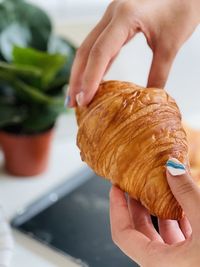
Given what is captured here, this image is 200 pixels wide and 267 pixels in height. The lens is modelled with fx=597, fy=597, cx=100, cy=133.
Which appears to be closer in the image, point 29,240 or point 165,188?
point 165,188

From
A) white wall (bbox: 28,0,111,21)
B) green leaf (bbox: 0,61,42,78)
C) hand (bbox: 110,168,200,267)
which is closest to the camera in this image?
hand (bbox: 110,168,200,267)

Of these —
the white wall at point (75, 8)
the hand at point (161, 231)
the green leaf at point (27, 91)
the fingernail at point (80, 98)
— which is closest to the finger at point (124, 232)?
the hand at point (161, 231)

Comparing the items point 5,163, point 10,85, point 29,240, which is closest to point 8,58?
point 10,85

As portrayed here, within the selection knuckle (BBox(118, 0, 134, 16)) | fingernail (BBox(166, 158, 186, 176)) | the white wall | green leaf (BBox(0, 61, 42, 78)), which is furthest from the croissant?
the white wall

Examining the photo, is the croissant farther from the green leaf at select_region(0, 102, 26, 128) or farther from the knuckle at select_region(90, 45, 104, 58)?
the green leaf at select_region(0, 102, 26, 128)

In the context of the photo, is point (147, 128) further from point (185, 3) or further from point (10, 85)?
→ point (10, 85)

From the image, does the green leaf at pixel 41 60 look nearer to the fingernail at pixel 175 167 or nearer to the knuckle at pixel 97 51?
the knuckle at pixel 97 51
